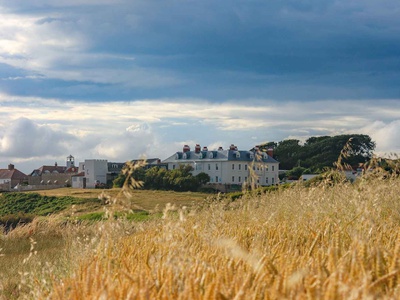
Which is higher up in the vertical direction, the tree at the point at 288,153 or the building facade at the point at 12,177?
the tree at the point at 288,153

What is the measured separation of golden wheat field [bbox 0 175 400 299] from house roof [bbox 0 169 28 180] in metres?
73.2

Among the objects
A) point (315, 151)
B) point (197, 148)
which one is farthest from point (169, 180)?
point (315, 151)

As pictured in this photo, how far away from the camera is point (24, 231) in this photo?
13.7 meters

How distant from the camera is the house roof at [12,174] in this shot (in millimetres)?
81125

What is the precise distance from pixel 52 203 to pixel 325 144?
1489 inches

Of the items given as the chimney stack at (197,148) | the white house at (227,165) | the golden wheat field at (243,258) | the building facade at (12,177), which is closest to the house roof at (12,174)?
the building facade at (12,177)

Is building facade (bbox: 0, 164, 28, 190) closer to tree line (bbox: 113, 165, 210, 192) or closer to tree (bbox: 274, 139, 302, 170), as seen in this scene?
tree line (bbox: 113, 165, 210, 192)

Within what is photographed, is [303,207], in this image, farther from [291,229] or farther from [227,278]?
[227,278]

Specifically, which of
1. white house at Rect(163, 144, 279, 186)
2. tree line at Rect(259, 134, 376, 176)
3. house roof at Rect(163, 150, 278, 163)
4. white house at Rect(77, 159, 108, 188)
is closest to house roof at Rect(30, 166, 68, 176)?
white house at Rect(77, 159, 108, 188)

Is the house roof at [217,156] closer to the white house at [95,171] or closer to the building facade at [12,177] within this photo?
the white house at [95,171]

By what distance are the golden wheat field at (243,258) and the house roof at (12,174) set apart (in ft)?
240

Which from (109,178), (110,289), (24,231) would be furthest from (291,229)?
(109,178)

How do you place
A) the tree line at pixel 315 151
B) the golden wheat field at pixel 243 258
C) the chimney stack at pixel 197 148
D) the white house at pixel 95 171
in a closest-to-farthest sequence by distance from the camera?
the golden wheat field at pixel 243 258 → the tree line at pixel 315 151 → the chimney stack at pixel 197 148 → the white house at pixel 95 171

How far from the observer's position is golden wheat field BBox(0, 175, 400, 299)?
2.94 metres
